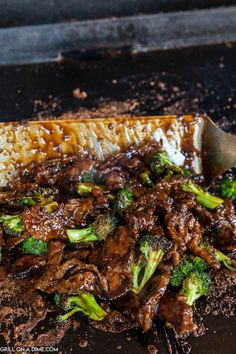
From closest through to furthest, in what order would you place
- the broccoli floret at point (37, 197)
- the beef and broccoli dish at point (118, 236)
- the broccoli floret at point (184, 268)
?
1. the beef and broccoli dish at point (118, 236)
2. the broccoli floret at point (184, 268)
3. the broccoli floret at point (37, 197)

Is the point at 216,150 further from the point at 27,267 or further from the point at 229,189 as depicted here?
the point at 27,267

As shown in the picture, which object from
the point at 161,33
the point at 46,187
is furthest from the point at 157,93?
the point at 46,187

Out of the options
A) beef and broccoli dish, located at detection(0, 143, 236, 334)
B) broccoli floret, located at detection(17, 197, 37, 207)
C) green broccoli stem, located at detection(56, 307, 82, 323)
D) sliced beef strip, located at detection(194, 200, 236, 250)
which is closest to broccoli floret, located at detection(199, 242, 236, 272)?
beef and broccoli dish, located at detection(0, 143, 236, 334)

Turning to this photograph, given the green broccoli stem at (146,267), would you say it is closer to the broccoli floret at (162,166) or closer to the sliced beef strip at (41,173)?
the broccoli floret at (162,166)

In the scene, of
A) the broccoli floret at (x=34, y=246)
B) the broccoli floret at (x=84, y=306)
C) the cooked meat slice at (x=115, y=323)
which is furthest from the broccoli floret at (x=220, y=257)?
the broccoli floret at (x=34, y=246)

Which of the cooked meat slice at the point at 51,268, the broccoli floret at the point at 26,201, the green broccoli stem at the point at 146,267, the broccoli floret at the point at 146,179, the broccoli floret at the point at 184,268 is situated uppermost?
the broccoli floret at the point at 26,201

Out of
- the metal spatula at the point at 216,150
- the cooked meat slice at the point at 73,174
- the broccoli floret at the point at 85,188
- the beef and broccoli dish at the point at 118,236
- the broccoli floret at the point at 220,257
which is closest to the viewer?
the beef and broccoli dish at the point at 118,236

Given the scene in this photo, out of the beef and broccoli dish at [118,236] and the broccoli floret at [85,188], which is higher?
the broccoli floret at [85,188]

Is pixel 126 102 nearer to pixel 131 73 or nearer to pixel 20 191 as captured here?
pixel 131 73
